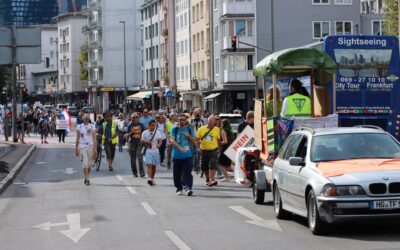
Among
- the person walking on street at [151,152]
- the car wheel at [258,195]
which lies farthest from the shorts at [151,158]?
the car wheel at [258,195]

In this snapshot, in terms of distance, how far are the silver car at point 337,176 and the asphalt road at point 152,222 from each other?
35 cm

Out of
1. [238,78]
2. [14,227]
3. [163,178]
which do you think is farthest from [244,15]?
[14,227]

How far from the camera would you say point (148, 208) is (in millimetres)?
16828

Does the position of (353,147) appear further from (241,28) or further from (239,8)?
(239,8)

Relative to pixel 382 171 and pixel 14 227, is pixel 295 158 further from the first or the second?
pixel 14 227

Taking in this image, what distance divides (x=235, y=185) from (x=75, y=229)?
8674 mm

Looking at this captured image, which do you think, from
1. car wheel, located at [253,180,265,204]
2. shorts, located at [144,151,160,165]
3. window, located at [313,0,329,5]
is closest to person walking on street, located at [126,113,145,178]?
shorts, located at [144,151,160,165]

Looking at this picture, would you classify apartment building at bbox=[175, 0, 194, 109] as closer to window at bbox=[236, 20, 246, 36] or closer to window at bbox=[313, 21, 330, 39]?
window at bbox=[236, 20, 246, 36]

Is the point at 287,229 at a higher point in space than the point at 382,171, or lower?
lower

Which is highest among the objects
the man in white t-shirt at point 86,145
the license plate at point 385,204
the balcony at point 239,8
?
the balcony at point 239,8

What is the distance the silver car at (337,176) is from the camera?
1135cm

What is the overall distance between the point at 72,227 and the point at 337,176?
4.71m

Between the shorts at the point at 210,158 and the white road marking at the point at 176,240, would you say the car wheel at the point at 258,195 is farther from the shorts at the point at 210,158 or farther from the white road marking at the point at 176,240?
the shorts at the point at 210,158

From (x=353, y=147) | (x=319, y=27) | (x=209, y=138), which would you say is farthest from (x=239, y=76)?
(x=353, y=147)
